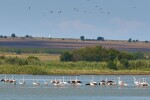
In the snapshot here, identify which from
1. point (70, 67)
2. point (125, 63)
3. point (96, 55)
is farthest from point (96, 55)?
point (70, 67)

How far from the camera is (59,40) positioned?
173 meters

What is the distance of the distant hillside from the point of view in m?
155

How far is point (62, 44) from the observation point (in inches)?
6304

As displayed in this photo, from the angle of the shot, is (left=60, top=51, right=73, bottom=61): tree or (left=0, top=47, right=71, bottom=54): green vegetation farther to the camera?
(left=0, top=47, right=71, bottom=54): green vegetation

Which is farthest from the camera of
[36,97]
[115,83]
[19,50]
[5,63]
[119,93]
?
[19,50]

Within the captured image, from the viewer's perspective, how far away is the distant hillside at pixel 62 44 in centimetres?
15489

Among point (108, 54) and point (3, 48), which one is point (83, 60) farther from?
point (3, 48)

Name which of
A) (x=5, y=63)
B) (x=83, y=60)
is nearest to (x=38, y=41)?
(x=83, y=60)

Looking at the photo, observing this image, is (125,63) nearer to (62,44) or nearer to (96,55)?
(96,55)

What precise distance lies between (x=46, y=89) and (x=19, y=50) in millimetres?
77385

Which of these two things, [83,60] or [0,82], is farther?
[83,60]

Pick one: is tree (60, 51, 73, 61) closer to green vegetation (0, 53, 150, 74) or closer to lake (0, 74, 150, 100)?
green vegetation (0, 53, 150, 74)

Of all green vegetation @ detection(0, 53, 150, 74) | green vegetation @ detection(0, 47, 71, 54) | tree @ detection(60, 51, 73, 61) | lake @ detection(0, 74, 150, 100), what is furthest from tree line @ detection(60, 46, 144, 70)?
lake @ detection(0, 74, 150, 100)

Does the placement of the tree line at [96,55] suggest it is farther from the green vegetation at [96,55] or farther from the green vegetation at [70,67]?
the green vegetation at [70,67]
